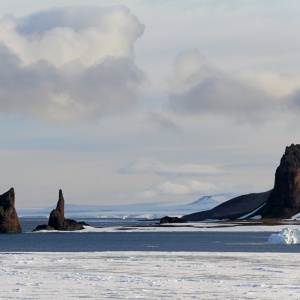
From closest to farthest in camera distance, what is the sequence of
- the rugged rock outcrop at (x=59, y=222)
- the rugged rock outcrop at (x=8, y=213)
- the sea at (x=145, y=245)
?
the sea at (x=145, y=245), the rugged rock outcrop at (x=8, y=213), the rugged rock outcrop at (x=59, y=222)

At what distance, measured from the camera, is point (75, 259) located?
2970 inches

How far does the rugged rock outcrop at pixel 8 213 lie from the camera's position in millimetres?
178750

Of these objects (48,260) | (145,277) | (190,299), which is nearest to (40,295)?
(190,299)

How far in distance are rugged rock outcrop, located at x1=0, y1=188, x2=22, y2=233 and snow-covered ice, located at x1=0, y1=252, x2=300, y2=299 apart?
105m

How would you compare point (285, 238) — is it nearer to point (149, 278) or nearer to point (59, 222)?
point (149, 278)

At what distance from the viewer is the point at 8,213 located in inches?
7126

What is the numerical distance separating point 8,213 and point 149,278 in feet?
426

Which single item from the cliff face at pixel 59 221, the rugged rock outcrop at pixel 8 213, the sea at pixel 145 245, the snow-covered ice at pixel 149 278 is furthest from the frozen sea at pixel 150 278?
the cliff face at pixel 59 221

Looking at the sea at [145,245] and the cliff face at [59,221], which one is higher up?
the cliff face at [59,221]

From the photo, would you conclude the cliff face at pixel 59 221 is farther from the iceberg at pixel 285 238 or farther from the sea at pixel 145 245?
the iceberg at pixel 285 238

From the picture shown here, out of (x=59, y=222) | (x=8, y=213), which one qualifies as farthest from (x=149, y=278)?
(x=59, y=222)

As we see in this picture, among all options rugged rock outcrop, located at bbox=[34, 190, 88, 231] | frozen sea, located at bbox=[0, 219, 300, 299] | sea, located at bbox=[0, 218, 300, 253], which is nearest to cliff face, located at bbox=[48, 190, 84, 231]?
rugged rock outcrop, located at bbox=[34, 190, 88, 231]

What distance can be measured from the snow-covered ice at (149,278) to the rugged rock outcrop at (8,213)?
4130 inches

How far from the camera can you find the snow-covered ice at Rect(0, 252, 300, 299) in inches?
1816
